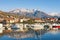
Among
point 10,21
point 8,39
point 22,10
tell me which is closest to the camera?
point 8,39

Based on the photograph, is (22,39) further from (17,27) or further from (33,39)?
(17,27)

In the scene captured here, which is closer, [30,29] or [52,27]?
[30,29]

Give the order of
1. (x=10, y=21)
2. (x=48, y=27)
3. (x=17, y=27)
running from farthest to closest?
(x=10, y=21), (x=48, y=27), (x=17, y=27)

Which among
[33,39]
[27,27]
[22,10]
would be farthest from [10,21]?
[22,10]

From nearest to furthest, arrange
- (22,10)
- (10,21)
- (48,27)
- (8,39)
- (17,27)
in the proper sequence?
(8,39) < (17,27) < (48,27) < (10,21) < (22,10)

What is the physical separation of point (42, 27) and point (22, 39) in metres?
5.13

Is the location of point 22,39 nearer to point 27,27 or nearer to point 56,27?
point 27,27

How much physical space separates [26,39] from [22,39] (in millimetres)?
172

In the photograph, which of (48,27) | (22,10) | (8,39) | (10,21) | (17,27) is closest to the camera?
(8,39)

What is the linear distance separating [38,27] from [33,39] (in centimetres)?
471

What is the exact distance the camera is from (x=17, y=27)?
43.5ft

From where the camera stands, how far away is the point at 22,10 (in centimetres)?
5541

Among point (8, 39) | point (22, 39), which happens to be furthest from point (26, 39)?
point (8, 39)

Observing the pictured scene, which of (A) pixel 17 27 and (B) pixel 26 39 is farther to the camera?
(A) pixel 17 27
